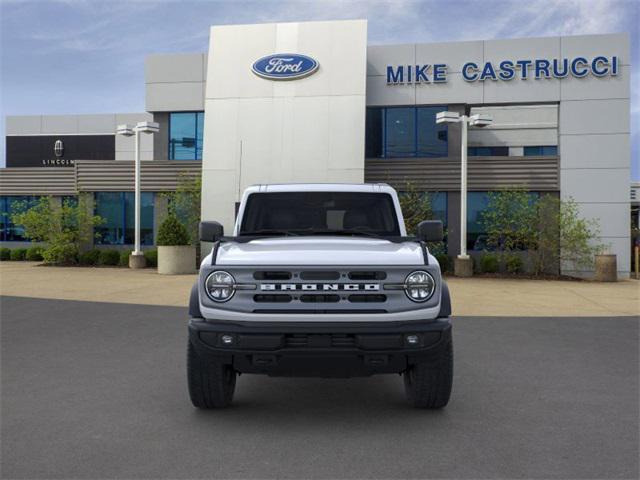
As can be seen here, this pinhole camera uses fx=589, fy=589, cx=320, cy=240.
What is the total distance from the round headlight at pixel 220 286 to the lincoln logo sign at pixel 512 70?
1987 cm

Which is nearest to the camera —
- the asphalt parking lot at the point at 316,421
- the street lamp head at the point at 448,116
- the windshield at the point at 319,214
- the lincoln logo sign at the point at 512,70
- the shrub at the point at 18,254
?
the asphalt parking lot at the point at 316,421

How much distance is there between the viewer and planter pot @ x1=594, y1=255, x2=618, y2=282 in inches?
756

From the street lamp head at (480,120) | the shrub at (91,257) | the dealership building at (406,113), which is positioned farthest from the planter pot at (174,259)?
the street lamp head at (480,120)

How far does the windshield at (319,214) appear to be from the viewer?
5.72 metres

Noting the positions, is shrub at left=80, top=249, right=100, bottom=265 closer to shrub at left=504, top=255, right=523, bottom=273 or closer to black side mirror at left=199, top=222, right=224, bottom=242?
shrub at left=504, top=255, right=523, bottom=273

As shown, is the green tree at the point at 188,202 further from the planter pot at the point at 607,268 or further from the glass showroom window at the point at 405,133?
the planter pot at the point at 607,268

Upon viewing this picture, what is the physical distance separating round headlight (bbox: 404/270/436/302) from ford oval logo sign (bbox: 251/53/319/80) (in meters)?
18.2

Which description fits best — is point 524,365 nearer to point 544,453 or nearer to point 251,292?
point 544,453

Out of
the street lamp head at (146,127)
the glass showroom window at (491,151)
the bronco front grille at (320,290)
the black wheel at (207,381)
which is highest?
the glass showroom window at (491,151)

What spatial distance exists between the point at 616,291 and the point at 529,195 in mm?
6475

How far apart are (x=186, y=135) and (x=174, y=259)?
25.6 ft

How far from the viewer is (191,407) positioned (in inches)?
197

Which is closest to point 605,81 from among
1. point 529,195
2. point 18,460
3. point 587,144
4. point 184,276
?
point 587,144

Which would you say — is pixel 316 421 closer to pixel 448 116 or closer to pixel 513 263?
pixel 448 116
